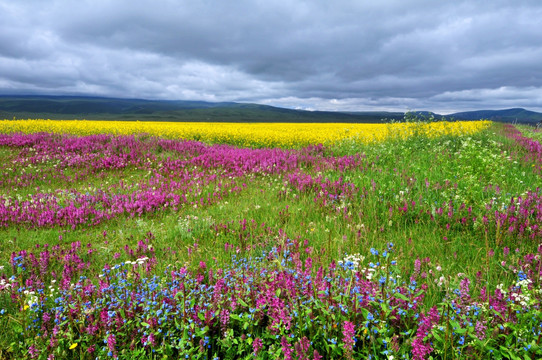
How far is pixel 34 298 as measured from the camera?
2.71 meters

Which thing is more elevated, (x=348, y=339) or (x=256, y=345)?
(x=348, y=339)

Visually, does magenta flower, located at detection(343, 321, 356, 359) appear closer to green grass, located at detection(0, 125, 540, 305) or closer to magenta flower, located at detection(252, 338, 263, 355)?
magenta flower, located at detection(252, 338, 263, 355)

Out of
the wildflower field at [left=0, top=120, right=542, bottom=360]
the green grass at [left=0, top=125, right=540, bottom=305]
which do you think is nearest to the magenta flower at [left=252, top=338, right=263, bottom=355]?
the wildflower field at [left=0, top=120, right=542, bottom=360]

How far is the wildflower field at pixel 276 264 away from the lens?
7.15ft

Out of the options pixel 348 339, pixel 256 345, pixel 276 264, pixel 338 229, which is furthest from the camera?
pixel 338 229

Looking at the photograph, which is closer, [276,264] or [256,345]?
[256,345]

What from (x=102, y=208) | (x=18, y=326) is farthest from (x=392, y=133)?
(x=18, y=326)

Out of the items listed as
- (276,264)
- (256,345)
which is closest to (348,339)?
(256,345)

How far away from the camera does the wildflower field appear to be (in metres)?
2.18

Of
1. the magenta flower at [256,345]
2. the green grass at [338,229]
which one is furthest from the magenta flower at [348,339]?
the green grass at [338,229]

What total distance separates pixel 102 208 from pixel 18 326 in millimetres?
4235

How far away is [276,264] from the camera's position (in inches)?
126

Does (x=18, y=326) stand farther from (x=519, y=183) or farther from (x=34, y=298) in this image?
Answer: (x=519, y=183)

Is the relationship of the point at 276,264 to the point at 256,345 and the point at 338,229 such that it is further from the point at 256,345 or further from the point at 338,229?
the point at 338,229
